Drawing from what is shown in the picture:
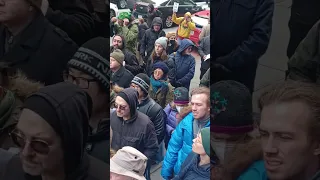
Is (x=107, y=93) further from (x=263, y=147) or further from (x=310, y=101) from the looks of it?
(x=310, y=101)

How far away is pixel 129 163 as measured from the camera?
3299mm

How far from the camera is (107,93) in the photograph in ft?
10.9

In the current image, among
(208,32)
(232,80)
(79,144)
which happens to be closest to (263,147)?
(232,80)

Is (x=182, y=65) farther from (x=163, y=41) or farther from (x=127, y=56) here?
(x=127, y=56)

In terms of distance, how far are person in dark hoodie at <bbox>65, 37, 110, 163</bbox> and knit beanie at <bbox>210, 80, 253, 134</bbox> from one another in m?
0.76

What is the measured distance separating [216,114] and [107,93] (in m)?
0.78

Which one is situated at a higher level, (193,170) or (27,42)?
(27,42)

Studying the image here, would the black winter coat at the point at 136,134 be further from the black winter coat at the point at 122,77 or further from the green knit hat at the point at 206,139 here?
the green knit hat at the point at 206,139

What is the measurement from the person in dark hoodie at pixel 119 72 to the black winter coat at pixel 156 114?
7.3 inches

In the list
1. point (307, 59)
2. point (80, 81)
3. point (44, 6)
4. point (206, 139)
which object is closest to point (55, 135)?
point (80, 81)

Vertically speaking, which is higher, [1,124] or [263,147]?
[263,147]

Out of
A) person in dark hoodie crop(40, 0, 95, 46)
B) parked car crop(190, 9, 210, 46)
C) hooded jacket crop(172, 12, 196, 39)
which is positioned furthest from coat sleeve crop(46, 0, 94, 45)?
parked car crop(190, 9, 210, 46)

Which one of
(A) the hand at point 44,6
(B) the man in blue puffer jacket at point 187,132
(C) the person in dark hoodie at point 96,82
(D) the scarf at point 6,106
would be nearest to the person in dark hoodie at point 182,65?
(B) the man in blue puffer jacket at point 187,132

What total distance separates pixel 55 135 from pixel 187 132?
0.86 metres
